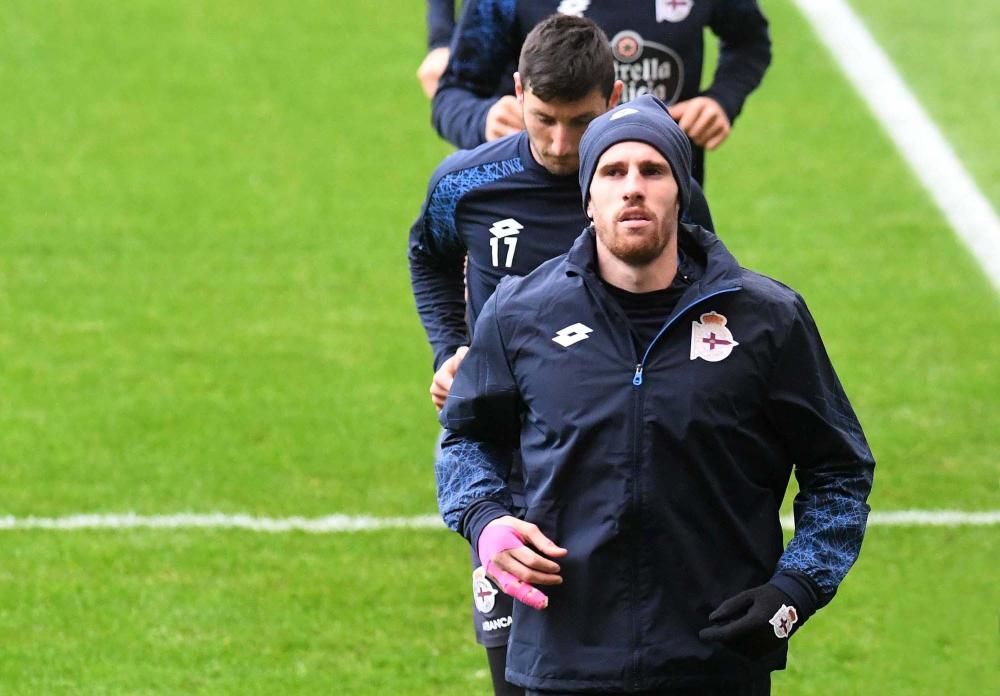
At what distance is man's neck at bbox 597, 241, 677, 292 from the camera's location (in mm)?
4348

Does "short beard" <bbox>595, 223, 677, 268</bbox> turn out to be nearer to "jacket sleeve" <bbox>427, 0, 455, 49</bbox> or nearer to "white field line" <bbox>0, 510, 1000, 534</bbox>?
"jacket sleeve" <bbox>427, 0, 455, 49</bbox>

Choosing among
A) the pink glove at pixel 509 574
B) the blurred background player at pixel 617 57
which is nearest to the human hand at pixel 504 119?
the blurred background player at pixel 617 57

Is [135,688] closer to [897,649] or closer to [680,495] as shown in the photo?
[897,649]

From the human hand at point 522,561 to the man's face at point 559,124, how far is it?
130 centimetres

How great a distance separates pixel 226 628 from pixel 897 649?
2407 millimetres

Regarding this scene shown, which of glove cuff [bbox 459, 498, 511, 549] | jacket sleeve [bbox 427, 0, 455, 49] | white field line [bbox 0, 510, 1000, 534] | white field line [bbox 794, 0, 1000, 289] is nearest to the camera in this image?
glove cuff [bbox 459, 498, 511, 549]

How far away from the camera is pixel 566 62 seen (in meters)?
5.23

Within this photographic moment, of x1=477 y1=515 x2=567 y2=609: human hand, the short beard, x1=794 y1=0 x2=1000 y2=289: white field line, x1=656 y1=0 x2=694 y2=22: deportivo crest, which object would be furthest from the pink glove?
x1=794 y1=0 x2=1000 y2=289: white field line

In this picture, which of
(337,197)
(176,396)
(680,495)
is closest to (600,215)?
(680,495)

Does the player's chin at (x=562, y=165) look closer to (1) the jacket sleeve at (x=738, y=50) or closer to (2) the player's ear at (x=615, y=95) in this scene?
(2) the player's ear at (x=615, y=95)

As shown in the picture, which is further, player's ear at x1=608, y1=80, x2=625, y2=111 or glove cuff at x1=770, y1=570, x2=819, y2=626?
player's ear at x1=608, y1=80, x2=625, y2=111

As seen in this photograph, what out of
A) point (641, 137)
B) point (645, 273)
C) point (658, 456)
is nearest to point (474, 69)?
point (641, 137)

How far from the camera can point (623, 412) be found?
4.24m

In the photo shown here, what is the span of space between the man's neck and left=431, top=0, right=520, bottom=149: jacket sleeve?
1.98 m
